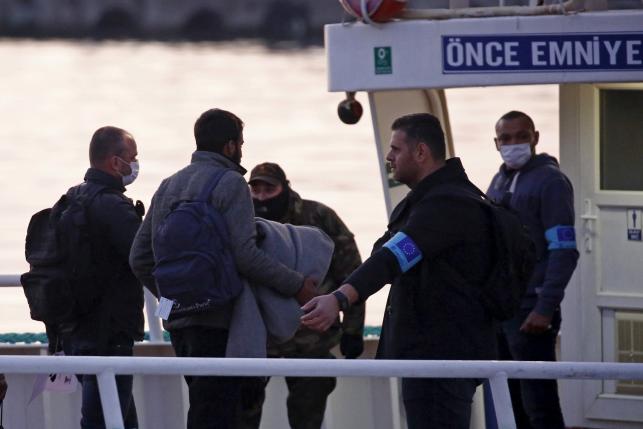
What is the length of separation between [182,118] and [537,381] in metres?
42.6

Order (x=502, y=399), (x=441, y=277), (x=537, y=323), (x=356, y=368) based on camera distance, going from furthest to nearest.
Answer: (x=537, y=323), (x=441, y=277), (x=502, y=399), (x=356, y=368)

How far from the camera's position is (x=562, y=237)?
7664 mm

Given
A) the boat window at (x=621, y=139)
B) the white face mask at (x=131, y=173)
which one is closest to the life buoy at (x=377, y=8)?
the boat window at (x=621, y=139)

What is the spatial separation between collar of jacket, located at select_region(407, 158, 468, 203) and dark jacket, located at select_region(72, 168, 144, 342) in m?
1.35

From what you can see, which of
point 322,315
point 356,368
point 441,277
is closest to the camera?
point 356,368

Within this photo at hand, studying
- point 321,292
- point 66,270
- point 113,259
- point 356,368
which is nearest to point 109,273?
point 113,259

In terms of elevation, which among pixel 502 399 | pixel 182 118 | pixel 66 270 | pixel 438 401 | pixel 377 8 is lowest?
pixel 182 118

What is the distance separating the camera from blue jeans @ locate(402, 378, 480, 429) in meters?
6.07

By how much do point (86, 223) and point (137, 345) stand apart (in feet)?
5.57

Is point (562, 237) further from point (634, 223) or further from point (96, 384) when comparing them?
point (96, 384)

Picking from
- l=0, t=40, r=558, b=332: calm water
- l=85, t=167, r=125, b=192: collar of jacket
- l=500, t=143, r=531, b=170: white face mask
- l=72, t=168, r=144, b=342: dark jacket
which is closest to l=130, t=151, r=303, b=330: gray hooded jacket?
l=72, t=168, r=144, b=342: dark jacket

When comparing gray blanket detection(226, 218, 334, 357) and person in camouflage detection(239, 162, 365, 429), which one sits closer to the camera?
gray blanket detection(226, 218, 334, 357)

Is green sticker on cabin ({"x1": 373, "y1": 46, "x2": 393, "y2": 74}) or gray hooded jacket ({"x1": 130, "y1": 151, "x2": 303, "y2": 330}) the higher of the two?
green sticker on cabin ({"x1": 373, "y1": 46, "x2": 393, "y2": 74})

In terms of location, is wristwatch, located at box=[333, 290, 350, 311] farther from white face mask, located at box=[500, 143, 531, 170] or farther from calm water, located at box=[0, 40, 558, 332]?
calm water, located at box=[0, 40, 558, 332]
